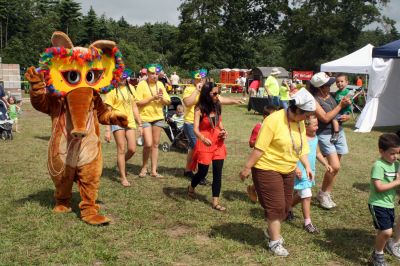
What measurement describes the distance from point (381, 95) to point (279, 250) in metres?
11.6

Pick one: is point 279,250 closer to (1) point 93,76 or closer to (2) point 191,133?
(1) point 93,76

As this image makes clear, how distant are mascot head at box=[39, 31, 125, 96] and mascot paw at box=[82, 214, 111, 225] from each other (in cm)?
145

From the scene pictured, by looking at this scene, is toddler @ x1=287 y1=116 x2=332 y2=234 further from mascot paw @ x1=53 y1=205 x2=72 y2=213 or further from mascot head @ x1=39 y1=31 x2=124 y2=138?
mascot paw @ x1=53 y1=205 x2=72 y2=213

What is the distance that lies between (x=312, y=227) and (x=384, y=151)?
1436 mm

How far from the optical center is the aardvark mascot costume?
16.5 feet

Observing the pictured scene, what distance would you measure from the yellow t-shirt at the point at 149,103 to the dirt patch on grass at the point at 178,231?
2.45m

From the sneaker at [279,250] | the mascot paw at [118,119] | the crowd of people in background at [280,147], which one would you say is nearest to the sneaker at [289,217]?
the crowd of people in background at [280,147]

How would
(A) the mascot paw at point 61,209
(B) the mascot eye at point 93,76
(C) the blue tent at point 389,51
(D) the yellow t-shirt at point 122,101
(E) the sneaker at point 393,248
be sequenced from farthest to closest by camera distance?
1. (C) the blue tent at point 389,51
2. (D) the yellow t-shirt at point 122,101
3. (A) the mascot paw at point 61,209
4. (B) the mascot eye at point 93,76
5. (E) the sneaker at point 393,248

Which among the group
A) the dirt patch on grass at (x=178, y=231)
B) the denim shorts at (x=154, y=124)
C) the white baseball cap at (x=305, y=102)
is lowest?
the dirt patch on grass at (x=178, y=231)

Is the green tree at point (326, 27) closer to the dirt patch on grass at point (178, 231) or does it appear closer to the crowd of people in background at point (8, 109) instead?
the crowd of people in background at point (8, 109)

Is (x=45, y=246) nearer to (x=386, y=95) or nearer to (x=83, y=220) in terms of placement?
(x=83, y=220)

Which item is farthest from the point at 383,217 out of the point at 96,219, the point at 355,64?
the point at 355,64

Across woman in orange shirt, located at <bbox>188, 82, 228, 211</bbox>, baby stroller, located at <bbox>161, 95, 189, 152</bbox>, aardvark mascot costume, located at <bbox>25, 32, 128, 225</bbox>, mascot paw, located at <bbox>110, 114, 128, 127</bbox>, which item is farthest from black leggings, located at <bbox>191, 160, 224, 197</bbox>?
baby stroller, located at <bbox>161, 95, 189, 152</bbox>

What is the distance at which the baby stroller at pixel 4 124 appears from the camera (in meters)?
11.4
